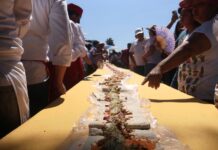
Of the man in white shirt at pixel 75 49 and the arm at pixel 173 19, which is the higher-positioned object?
the arm at pixel 173 19

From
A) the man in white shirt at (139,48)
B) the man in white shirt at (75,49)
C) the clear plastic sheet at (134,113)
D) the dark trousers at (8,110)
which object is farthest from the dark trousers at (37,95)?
the man in white shirt at (139,48)

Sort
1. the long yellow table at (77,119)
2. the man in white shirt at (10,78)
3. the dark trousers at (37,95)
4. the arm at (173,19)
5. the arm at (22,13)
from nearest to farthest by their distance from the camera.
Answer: the long yellow table at (77,119), the man in white shirt at (10,78), the arm at (22,13), the dark trousers at (37,95), the arm at (173,19)

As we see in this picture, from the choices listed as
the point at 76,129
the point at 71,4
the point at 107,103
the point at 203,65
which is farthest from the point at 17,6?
the point at 71,4

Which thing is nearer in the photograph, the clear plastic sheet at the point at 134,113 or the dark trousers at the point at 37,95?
the clear plastic sheet at the point at 134,113

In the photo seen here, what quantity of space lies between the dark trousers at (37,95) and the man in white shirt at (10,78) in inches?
26.0

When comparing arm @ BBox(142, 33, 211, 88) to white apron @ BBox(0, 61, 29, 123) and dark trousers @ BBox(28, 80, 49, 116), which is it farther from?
white apron @ BBox(0, 61, 29, 123)

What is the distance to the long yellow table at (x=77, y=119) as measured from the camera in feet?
4.17

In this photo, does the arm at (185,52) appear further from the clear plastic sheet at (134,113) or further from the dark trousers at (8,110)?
the dark trousers at (8,110)

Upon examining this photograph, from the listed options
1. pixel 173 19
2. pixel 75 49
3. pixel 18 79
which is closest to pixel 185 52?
pixel 18 79

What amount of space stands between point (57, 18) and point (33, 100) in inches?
21.5

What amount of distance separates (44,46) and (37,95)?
314 millimetres

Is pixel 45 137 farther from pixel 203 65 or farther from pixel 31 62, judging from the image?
pixel 203 65

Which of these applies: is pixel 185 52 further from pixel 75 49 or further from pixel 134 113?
pixel 75 49

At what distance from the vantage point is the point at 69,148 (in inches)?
48.2
